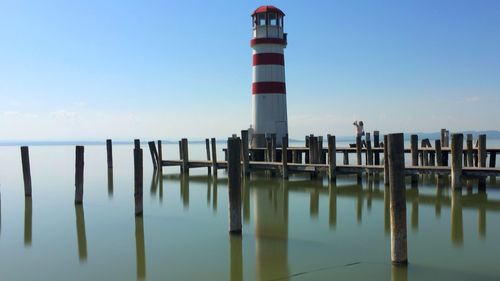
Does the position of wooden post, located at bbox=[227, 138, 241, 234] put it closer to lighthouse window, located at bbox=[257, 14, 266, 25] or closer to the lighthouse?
the lighthouse

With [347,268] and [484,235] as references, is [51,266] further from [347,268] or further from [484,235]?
[484,235]

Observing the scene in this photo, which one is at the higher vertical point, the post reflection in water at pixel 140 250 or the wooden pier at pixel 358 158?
the wooden pier at pixel 358 158

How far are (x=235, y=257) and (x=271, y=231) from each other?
248 centimetres

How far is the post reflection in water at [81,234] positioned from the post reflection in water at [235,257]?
2866 mm

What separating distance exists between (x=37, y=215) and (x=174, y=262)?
7791mm

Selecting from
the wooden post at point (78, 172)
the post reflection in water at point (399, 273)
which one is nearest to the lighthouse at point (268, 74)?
the wooden post at point (78, 172)

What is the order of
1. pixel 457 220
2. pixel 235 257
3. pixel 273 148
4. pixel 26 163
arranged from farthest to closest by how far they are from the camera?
pixel 273 148 → pixel 26 163 → pixel 457 220 → pixel 235 257

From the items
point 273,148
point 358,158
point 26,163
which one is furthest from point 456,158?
point 26,163

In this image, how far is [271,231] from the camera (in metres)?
11.9

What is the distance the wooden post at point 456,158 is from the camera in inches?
619

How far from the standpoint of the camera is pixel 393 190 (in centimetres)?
827

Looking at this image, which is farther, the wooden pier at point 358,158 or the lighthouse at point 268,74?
the lighthouse at point 268,74

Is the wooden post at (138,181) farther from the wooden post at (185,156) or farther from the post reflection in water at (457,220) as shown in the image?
the wooden post at (185,156)

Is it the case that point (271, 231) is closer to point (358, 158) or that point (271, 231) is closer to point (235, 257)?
point (235, 257)
